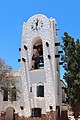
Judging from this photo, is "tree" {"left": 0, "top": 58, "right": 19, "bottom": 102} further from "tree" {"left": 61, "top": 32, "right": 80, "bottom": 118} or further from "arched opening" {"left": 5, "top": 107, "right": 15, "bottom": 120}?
"tree" {"left": 61, "top": 32, "right": 80, "bottom": 118}

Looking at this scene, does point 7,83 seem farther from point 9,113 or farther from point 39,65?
point 9,113

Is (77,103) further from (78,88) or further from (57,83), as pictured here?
(57,83)

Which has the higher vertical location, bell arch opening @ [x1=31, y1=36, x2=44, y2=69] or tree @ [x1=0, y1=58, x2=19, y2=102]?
bell arch opening @ [x1=31, y1=36, x2=44, y2=69]

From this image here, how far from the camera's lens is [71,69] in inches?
1362

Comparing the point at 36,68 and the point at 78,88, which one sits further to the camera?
the point at 36,68

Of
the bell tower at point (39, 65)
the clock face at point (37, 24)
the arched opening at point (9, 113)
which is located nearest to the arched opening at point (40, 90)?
the bell tower at point (39, 65)

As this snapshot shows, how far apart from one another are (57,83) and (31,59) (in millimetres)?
4594

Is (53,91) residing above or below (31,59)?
below

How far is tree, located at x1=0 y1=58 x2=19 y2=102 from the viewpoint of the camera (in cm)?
3262

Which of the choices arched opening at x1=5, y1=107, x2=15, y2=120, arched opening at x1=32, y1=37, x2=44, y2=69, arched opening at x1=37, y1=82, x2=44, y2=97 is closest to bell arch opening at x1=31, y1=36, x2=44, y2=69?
arched opening at x1=32, y1=37, x2=44, y2=69

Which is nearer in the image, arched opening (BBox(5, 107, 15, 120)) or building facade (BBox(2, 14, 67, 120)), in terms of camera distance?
building facade (BBox(2, 14, 67, 120))

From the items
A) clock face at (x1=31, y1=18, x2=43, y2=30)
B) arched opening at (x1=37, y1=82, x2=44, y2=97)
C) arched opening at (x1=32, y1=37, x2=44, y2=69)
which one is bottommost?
arched opening at (x1=37, y1=82, x2=44, y2=97)

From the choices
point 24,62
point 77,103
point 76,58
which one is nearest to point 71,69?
point 76,58

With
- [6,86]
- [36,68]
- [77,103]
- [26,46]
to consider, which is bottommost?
[77,103]
